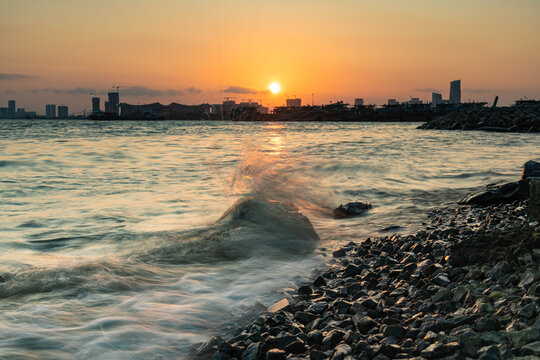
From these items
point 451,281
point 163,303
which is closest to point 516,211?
point 451,281

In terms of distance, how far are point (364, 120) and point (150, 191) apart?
152m

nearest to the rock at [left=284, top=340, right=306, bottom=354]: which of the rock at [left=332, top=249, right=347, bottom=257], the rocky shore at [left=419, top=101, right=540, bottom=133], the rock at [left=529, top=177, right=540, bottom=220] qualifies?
the rock at [left=332, top=249, right=347, bottom=257]

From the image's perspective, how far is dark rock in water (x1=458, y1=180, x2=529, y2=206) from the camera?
8445mm

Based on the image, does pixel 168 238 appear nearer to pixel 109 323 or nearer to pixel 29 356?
pixel 109 323

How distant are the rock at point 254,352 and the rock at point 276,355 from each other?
0.08m

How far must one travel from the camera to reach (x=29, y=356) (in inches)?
152

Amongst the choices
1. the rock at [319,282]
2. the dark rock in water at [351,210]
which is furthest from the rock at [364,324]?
the dark rock in water at [351,210]

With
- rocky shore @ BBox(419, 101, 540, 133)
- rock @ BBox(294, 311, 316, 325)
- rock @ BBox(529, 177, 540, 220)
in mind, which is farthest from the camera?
rocky shore @ BBox(419, 101, 540, 133)

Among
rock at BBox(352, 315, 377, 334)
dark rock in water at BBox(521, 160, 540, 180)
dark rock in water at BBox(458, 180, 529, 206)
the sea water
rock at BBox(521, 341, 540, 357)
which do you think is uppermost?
dark rock in water at BBox(521, 160, 540, 180)

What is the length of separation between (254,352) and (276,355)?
20 centimetres

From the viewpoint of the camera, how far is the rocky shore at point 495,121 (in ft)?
161

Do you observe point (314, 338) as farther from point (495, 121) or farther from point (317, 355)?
point (495, 121)

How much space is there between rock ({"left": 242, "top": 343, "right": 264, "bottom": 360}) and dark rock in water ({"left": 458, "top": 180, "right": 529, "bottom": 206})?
7.21 meters

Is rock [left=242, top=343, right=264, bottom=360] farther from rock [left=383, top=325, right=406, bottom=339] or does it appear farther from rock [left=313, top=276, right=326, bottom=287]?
rock [left=313, top=276, right=326, bottom=287]
